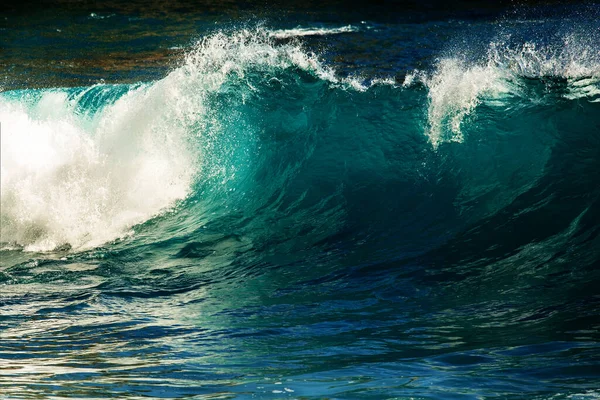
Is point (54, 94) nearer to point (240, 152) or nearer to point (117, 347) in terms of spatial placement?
point (240, 152)

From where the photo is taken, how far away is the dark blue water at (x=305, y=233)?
12.3 feet

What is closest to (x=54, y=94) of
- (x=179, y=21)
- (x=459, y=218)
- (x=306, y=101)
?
(x=179, y=21)

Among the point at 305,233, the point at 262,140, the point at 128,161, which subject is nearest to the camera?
the point at 305,233

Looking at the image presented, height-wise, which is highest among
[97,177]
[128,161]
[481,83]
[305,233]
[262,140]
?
[481,83]

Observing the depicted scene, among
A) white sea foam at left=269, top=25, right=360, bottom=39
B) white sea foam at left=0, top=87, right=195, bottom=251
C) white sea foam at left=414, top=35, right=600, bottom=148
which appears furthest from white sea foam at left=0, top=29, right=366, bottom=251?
white sea foam at left=269, top=25, right=360, bottom=39

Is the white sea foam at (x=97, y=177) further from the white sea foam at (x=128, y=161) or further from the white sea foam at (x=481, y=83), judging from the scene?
the white sea foam at (x=481, y=83)

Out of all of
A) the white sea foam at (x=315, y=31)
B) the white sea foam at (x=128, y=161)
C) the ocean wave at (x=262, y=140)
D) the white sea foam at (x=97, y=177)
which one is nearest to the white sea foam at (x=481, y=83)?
the ocean wave at (x=262, y=140)

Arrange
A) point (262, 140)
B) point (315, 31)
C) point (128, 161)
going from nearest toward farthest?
point (262, 140) → point (128, 161) → point (315, 31)

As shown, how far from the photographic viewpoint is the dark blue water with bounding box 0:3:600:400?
12.3 ft

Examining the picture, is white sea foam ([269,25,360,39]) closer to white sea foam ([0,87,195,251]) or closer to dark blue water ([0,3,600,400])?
dark blue water ([0,3,600,400])

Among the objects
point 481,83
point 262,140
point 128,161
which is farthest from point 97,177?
point 481,83

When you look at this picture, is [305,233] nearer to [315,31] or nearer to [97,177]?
[97,177]

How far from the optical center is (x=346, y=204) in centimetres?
766

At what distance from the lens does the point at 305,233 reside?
7.18 meters
